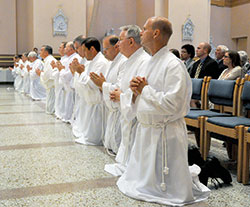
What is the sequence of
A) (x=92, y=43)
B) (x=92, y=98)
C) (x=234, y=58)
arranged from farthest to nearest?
1. (x=234, y=58)
2. (x=92, y=43)
3. (x=92, y=98)

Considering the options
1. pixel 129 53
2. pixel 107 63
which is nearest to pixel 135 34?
pixel 129 53

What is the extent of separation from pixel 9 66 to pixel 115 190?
16.7 metres

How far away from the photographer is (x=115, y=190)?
11.0ft

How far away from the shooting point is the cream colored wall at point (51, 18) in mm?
17047

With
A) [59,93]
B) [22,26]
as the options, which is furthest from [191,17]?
[59,93]

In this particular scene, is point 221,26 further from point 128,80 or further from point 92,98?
point 128,80

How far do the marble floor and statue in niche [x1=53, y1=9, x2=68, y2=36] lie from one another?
457 inches

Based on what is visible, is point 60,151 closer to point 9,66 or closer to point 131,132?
point 131,132

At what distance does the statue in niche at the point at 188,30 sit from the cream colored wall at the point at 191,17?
0.15m

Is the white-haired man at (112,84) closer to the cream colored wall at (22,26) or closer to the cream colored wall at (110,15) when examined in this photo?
the cream colored wall at (110,15)

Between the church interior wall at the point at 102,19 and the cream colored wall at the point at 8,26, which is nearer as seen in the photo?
the church interior wall at the point at 102,19

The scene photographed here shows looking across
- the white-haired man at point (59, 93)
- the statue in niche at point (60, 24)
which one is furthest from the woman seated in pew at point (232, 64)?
the statue in niche at point (60, 24)

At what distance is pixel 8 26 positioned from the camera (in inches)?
750

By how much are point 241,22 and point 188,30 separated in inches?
218
